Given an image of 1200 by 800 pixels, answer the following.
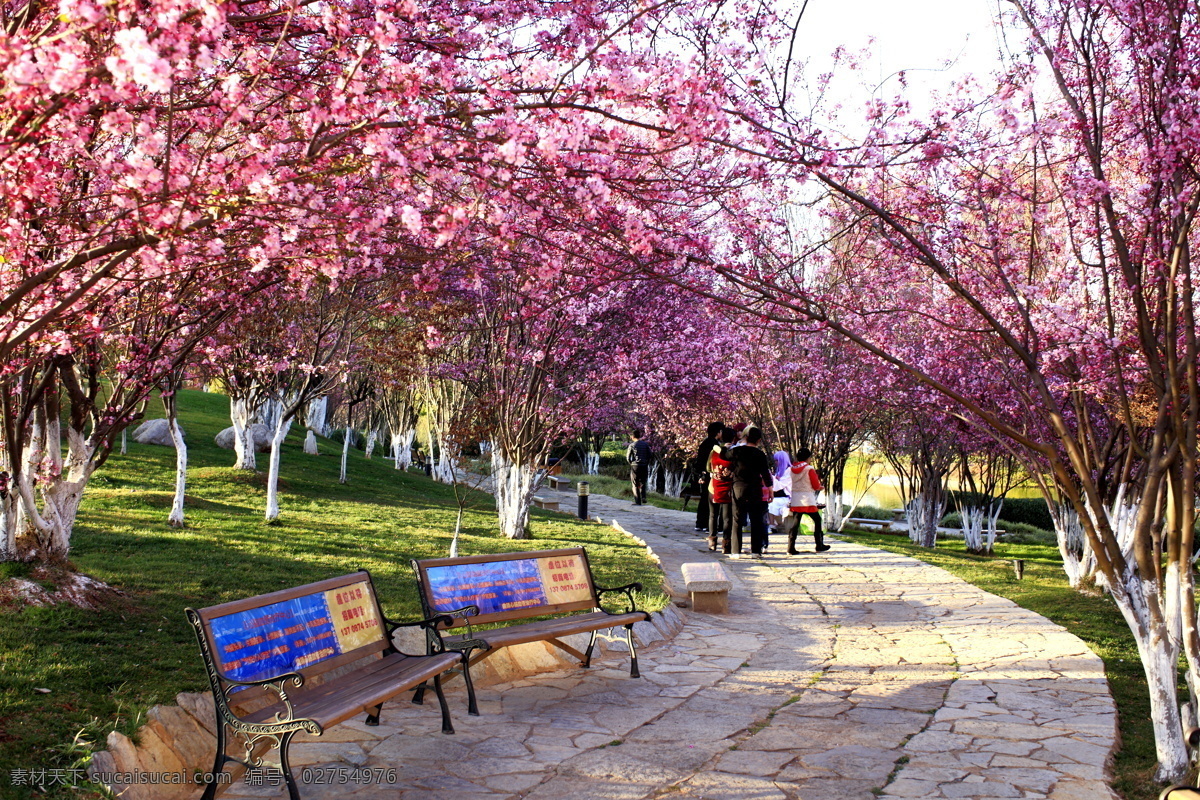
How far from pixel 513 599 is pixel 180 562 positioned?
5.01 meters

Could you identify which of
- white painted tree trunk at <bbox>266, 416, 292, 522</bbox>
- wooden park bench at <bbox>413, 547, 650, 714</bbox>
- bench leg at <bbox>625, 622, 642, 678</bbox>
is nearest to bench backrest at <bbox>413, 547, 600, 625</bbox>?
wooden park bench at <bbox>413, 547, 650, 714</bbox>

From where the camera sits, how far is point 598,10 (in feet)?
18.1

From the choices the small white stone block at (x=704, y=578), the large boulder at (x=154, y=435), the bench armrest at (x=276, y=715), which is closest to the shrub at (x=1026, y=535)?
the small white stone block at (x=704, y=578)

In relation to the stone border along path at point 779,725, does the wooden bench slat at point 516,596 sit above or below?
above

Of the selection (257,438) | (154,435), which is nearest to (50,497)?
(154,435)

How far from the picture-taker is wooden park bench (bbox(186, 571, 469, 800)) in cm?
450

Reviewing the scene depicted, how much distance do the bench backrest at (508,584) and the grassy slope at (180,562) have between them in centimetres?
139

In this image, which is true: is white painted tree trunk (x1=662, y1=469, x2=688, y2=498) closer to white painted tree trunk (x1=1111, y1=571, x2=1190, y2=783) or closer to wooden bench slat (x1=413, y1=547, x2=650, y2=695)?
wooden bench slat (x1=413, y1=547, x2=650, y2=695)

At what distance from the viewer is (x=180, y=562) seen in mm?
10258

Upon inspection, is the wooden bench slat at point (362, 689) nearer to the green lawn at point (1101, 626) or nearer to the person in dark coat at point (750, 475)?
the green lawn at point (1101, 626)

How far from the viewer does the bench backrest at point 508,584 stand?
6566 millimetres

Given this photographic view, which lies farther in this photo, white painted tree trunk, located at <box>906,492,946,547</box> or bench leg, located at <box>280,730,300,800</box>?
white painted tree trunk, located at <box>906,492,946,547</box>

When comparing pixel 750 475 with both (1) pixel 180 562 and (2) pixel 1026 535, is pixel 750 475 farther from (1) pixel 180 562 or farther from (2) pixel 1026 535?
(2) pixel 1026 535

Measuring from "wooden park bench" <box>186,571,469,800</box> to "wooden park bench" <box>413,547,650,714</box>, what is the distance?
12.4 inches
